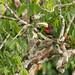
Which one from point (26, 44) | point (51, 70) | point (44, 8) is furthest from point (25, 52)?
point (51, 70)

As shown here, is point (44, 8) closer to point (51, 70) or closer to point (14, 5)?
point (14, 5)

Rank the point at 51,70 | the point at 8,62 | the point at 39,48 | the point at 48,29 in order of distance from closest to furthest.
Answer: the point at 8,62 < the point at 39,48 < the point at 48,29 < the point at 51,70

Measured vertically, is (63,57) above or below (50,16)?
below

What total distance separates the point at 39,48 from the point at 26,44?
1.10ft

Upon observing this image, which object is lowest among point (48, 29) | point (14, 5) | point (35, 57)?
point (35, 57)

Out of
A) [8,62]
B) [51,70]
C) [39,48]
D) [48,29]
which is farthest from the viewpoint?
[51,70]

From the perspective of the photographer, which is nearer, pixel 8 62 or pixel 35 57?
pixel 8 62

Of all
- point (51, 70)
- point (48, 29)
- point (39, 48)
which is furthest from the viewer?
point (51, 70)

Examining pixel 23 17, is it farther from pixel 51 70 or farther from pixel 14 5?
pixel 51 70

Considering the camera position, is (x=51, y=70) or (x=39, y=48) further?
(x=51, y=70)

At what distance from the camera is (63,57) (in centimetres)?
459

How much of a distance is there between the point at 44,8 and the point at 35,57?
2.79 ft

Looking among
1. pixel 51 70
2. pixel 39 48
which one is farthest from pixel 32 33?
pixel 51 70

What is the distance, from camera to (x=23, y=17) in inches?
214
